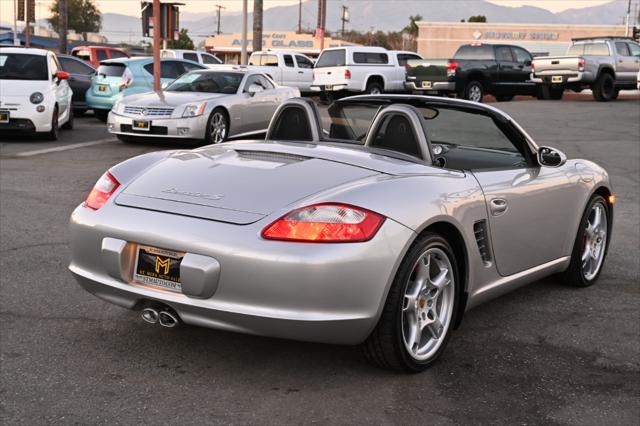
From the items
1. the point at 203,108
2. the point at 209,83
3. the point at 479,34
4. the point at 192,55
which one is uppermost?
the point at 479,34

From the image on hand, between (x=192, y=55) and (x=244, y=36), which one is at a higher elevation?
(x=244, y=36)

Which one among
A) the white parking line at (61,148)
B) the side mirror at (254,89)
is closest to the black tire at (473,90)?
the side mirror at (254,89)

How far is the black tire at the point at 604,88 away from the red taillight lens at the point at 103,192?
24.3m

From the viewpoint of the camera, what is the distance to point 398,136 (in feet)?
16.0

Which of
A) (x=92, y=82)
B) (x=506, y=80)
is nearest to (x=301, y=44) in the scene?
(x=506, y=80)

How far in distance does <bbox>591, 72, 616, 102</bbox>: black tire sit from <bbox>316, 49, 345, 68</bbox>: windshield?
780 cm

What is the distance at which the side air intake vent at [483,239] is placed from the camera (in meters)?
4.70

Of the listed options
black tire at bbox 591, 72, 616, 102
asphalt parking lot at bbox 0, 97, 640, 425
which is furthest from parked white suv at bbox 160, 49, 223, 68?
asphalt parking lot at bbox 0, 97, 640, 425

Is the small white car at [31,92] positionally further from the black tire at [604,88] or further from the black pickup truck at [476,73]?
the black tire at [604,88]

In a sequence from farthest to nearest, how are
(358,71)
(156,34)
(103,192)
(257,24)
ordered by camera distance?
(257,24) → (358,71) → (156,34) → (103,192)

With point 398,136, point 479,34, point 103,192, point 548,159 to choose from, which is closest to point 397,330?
point 398,136

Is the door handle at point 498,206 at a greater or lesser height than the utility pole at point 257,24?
lesser

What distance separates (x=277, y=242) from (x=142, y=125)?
10909 millimetres

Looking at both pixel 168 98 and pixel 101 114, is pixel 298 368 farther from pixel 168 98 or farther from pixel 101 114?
pixel 101 114
